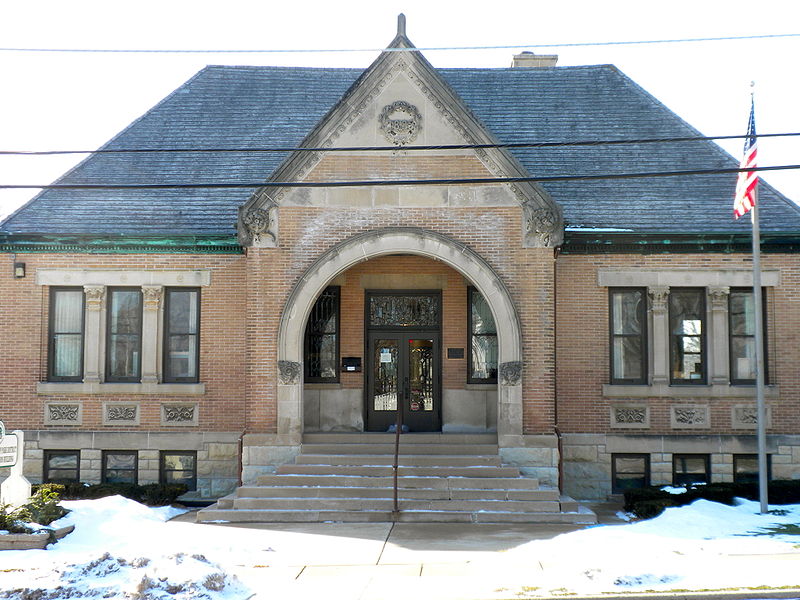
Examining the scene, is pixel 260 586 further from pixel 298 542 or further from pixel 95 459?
pixel 95 459

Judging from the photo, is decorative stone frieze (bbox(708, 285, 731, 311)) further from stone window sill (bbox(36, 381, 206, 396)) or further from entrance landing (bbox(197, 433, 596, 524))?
stone window sill (bbox(36, 381, 206, 396))

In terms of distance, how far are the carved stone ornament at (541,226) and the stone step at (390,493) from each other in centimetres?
446

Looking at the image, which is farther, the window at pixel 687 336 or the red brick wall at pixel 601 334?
the window at pixel 687 336

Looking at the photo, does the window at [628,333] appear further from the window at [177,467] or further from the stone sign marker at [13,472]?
the stone sign marker at [13,472]

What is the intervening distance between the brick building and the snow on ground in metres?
2.74

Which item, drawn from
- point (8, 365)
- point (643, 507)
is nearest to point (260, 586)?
point (643, 507)

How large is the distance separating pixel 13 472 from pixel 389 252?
7356 mm

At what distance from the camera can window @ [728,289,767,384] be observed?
59.7 ft

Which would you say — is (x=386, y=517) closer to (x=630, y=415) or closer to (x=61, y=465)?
(x=630, y=415)

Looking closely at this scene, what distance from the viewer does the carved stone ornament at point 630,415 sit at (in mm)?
18031

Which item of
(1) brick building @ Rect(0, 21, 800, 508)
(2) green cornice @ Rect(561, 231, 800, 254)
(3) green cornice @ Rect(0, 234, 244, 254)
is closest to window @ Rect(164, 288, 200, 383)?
(1) brick building @ Rect(0, 21, 800, 508)

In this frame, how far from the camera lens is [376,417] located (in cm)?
1888

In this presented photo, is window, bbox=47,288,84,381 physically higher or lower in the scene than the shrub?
higher

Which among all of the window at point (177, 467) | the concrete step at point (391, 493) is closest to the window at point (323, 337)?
the window at point (177, 467)
